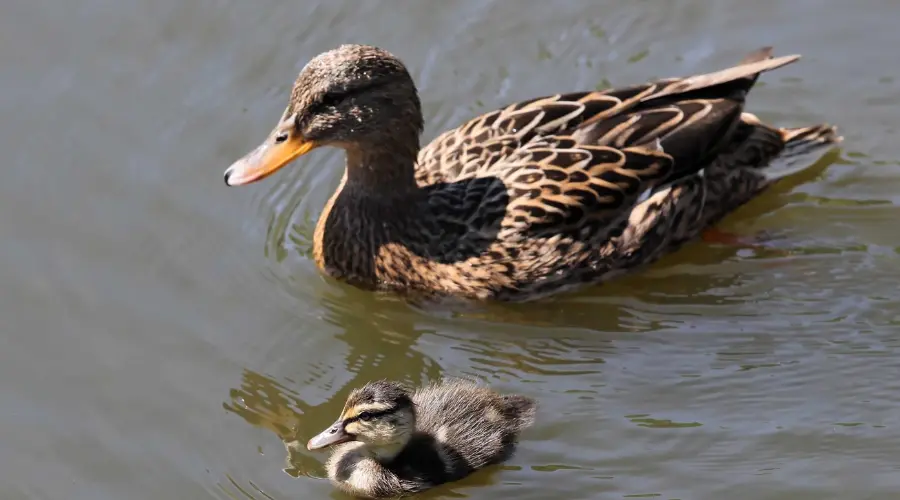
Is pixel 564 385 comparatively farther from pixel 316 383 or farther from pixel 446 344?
pixel 316 383

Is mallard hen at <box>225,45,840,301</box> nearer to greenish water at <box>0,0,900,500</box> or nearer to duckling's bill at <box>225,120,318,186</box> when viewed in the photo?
duckling's bill at <box>225,120,318,186</box>

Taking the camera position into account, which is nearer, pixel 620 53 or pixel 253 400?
pixel 253 400

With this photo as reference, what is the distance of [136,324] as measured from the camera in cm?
674

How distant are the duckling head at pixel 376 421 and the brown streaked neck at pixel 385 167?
1.42 m

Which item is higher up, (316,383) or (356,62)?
(356,62)

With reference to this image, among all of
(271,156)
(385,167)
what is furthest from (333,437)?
(385,167)

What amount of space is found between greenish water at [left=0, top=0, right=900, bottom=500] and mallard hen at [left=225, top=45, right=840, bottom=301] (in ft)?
0.67

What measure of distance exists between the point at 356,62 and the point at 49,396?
2078mm

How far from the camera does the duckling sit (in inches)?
225

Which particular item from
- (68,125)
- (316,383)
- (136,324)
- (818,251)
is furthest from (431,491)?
(68,125)

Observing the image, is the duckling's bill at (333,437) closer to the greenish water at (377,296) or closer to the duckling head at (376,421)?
the duckling head at (376,421)

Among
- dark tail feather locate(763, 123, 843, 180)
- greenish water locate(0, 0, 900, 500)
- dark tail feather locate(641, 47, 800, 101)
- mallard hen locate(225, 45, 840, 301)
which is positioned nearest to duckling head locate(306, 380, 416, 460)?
greenish water locate(0, 0, 900, 500)

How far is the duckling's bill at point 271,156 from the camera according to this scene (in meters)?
6.57

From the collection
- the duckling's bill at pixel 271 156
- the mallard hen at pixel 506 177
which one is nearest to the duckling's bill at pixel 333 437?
the mallard hen at pixel 506 177
